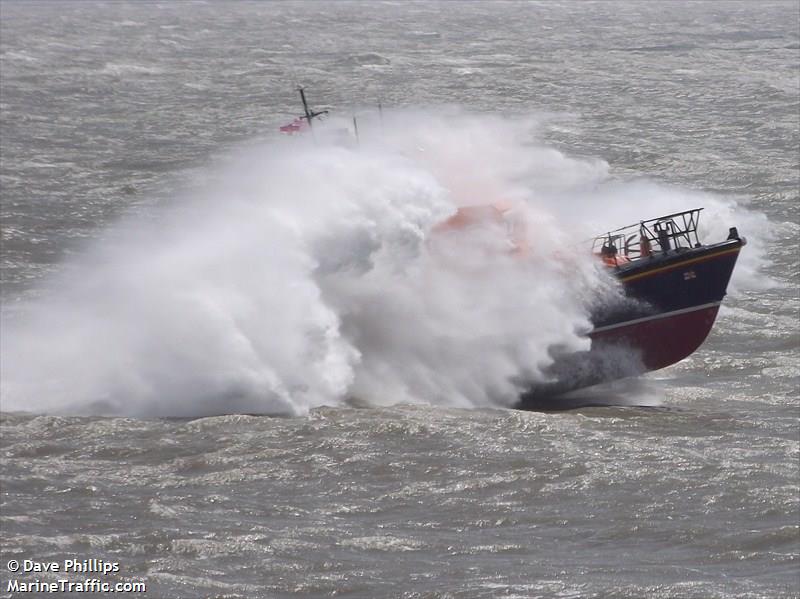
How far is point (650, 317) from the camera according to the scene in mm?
27141

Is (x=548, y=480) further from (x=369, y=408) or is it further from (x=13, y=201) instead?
(x=13, y=201)

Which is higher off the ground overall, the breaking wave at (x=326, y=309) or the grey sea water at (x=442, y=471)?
the breaking wave at (x=326, y=309)

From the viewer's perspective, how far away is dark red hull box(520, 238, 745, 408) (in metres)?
26.8

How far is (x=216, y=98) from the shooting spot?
66.8 m

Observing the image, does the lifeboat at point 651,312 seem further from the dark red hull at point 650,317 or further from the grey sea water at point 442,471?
the grey sea water at point 442,471

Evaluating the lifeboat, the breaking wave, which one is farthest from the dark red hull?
the breaking wave

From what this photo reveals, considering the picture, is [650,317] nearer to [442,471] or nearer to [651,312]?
[651,312]

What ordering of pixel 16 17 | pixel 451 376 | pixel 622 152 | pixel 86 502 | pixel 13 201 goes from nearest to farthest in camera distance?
pixel 86 502 < pixel 451 376 < pixel 13 201 < pixel 622 152 < pixel 16 17

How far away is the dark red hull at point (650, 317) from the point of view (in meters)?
26.8

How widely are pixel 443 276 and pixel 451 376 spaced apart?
210 centimetres

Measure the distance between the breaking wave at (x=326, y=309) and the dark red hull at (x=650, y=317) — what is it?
1.41 feet

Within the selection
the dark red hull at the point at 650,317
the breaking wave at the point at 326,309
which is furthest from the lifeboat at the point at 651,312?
the breaking wave at the point at 326,309

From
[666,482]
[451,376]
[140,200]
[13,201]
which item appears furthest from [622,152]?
[666,482]

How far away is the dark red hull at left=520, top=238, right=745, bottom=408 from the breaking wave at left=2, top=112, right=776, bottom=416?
43 cm
